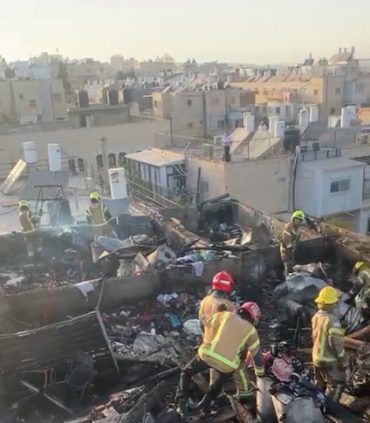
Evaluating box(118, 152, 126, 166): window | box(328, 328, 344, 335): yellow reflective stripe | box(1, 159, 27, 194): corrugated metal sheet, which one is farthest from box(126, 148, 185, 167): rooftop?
box(328, 328, 344, 335): yellow reflective stripe

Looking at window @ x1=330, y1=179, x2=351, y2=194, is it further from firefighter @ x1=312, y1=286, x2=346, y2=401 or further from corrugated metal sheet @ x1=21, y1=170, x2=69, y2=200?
firefighter @ x1=312, y1=286, x2=346, y2=401

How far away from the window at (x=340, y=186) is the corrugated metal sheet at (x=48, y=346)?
18346mm

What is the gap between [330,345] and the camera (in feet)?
19.1

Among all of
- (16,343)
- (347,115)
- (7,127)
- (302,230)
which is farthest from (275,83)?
(16,343)

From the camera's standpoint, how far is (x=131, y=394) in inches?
262

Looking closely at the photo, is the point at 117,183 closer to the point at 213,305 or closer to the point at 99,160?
the point at 213,305

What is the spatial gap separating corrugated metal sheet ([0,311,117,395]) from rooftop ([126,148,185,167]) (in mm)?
16742

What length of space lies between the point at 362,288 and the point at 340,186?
15927mm

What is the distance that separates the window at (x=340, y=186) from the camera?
2388 cm

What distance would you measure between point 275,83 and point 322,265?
59.6 meters

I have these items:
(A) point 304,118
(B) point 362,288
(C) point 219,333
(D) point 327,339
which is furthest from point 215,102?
(C) point 219,333

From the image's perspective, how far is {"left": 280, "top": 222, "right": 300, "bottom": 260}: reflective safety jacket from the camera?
10289 millimetres

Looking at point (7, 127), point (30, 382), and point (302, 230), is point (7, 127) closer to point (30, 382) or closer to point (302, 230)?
point (302, 230)

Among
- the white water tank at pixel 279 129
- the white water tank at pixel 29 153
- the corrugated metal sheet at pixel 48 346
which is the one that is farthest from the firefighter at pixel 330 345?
the white water tank at pixel 279 129
